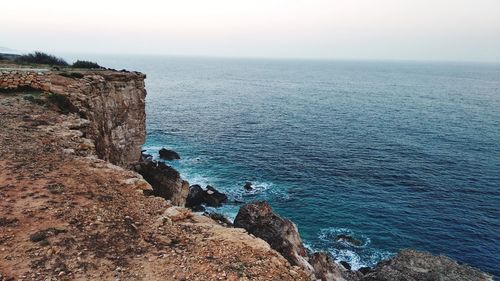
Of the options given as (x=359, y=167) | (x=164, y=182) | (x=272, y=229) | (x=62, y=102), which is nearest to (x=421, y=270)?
(x=272, y=229)

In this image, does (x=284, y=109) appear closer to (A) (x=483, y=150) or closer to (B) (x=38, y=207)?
(A) (x=483, y=150)

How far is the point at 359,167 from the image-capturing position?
65.3 m

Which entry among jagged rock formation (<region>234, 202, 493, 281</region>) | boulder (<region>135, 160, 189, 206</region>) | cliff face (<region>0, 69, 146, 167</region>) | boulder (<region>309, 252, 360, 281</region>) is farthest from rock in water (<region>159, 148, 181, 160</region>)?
boulder (<region>309, 252, 360, 281</region>)

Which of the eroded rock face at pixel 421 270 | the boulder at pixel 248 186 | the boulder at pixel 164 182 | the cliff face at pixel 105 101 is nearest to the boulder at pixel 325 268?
the eroded rock face at pixel 421 270

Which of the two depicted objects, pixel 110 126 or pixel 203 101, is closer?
pixel 110 126

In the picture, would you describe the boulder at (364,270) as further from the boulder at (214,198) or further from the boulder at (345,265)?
the boulder at (214,198)

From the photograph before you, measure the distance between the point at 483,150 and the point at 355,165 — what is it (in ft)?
99.7

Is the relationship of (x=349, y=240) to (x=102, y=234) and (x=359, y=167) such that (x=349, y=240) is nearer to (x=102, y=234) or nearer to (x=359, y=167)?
(x=359, y=167)

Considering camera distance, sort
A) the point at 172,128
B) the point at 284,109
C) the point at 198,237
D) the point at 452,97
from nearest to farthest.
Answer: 1. the point at 198,237
2. the point at 172,128
3. the point at 284,109
4. the point at 452,97

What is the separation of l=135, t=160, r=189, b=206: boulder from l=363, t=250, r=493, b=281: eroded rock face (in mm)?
24038

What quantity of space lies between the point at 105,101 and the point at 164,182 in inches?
519

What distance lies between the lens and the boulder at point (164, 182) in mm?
44344

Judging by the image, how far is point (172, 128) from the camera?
91.8 m

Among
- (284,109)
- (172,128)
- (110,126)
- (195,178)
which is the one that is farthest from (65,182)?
(284,109)
